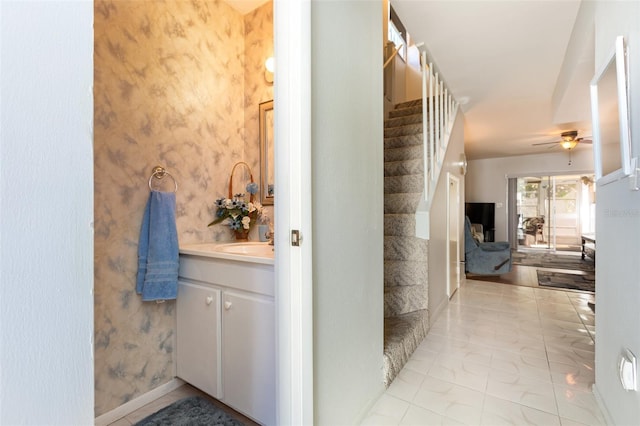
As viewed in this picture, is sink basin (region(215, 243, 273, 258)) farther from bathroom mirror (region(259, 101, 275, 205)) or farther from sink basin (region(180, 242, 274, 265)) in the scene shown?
bathroom mirror (region(259, 101, 275, 205))

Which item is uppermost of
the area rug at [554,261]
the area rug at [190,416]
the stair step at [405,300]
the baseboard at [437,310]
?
the stair step at [405,300]

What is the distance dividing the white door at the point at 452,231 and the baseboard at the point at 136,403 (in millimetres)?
2845

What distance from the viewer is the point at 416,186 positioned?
269 centimetres

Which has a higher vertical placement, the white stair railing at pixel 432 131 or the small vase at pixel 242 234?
the white stair railing at pixel 432 131

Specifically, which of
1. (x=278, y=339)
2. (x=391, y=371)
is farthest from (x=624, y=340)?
(x=278, y=339)

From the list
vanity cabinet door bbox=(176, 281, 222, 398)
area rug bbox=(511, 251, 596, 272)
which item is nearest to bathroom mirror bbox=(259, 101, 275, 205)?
vanity cabinet door bbox=(176, 281, 222, 398)

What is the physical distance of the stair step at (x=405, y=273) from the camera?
99.1 inches

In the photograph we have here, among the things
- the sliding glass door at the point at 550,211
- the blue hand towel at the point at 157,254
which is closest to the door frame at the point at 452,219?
the blue hand towel at the point at 157,254

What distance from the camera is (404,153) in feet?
10.00

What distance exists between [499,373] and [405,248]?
108 cm

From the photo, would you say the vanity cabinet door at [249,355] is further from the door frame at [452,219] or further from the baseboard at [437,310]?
the door frame at [452,219]

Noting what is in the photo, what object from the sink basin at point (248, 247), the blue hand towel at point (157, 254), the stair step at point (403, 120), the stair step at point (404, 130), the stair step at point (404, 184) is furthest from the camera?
the stair step at point (403, 120)

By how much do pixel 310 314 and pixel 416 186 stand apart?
1954mm

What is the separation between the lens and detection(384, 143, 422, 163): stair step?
2936mm
